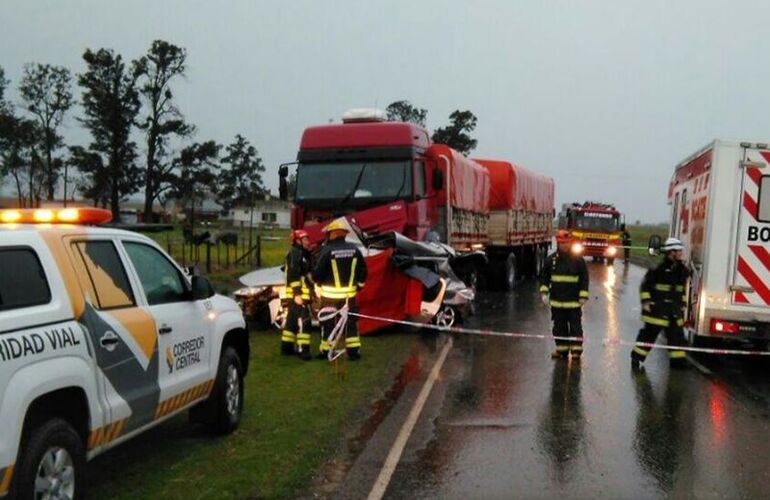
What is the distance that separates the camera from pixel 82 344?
15.0 feet

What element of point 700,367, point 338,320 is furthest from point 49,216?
point 700,367

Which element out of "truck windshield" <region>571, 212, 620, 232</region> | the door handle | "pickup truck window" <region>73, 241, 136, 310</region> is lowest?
the door handle

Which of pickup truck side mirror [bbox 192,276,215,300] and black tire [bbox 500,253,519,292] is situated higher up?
Answer: pickup truck side mirror [bbox 192,276,215,300]

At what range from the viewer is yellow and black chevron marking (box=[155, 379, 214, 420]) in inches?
223

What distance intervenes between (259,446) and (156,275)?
1.69 meters

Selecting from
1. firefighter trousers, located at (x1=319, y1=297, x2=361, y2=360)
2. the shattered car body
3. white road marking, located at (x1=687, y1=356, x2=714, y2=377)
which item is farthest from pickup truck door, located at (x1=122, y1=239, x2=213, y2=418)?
white road marking, located at (x1=687, y1=356, x2=714, y2=377)

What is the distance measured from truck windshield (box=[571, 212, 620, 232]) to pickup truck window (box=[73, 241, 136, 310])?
110 feet

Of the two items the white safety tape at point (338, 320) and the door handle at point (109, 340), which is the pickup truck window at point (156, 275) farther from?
the white safety tape at point (338, 320)

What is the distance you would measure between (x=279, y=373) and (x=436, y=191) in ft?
20.4

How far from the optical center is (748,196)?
9.95 meters

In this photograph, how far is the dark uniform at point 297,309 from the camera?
10.8 m

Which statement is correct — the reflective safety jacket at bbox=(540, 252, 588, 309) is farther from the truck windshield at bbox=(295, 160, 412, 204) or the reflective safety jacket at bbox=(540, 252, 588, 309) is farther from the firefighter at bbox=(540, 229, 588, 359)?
the truck windshield at bbox=(295, 160, 412, 204)

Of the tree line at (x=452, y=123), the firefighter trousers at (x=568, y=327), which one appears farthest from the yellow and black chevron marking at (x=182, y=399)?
the tree line at (x=452, y=123)

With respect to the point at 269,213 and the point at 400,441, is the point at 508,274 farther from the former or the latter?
the point at 269,213
